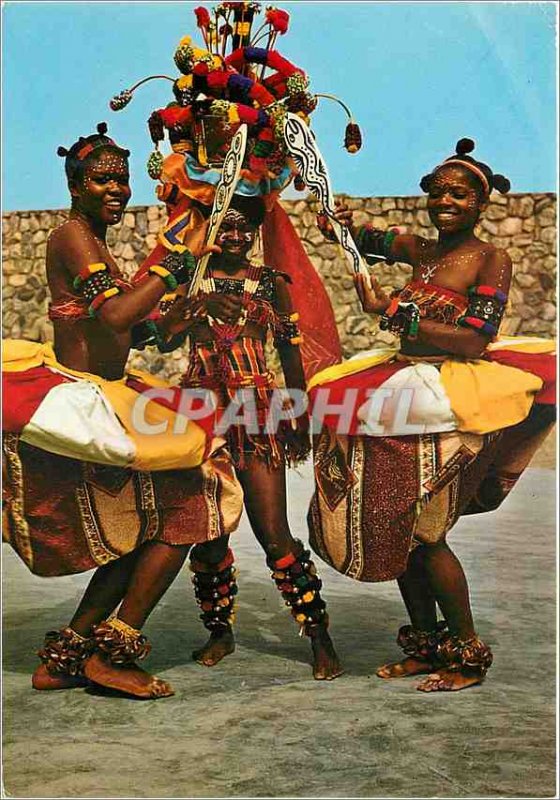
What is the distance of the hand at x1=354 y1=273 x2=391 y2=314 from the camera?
4.43 metres

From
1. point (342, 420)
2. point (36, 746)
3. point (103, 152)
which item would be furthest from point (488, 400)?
point (36, 746)

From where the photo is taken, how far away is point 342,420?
4.54 m

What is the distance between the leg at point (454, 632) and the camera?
14.7 feet

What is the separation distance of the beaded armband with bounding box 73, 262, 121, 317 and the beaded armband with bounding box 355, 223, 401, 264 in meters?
0.84

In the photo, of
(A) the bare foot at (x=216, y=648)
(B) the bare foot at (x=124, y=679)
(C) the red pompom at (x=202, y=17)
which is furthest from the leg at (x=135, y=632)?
(C) the red pompom at (x=202, y=17)

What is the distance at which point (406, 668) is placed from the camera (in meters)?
4.57

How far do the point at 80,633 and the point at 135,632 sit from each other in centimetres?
20

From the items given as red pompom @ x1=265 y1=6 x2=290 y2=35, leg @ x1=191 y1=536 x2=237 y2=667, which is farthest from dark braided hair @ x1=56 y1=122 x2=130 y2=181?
leg @ x1=191 y1=536 x2=237 y2=667

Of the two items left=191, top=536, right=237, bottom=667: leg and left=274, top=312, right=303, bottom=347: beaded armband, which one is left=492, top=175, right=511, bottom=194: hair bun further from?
left=191, top=536, right=237, bottom=667: leg

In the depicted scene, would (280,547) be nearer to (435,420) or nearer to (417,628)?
(417,628)

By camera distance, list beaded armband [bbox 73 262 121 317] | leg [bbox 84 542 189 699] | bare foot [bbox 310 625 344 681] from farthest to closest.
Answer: bare foot [bbox 310 625 344 681], leg [bbox 84 542 189 699], beaded armband [bbox 73 262 121 317]

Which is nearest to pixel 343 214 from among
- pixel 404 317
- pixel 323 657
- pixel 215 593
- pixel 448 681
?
pixel 404 317

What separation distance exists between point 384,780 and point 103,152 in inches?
86.8

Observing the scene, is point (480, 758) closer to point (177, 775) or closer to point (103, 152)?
point (177, 775)
